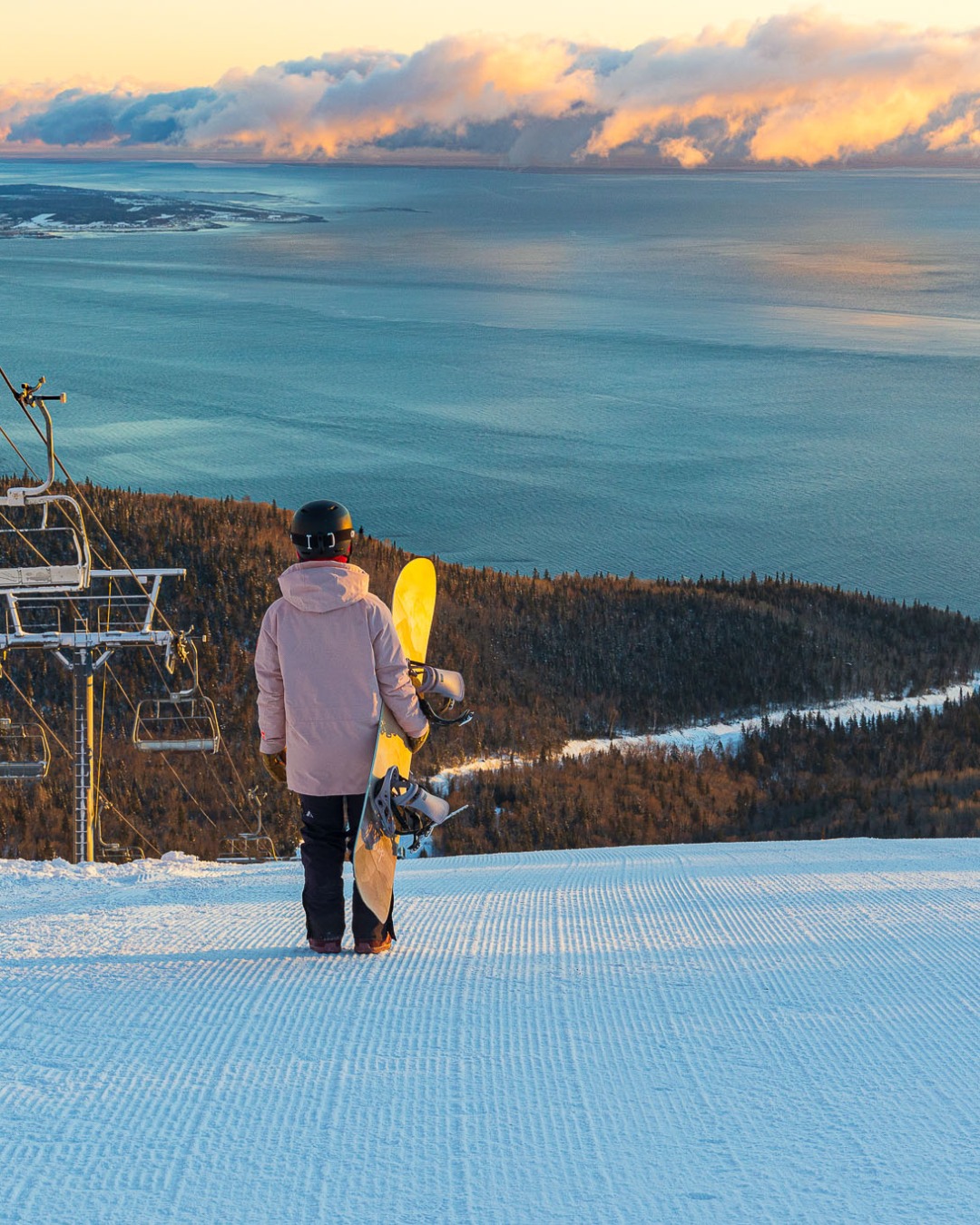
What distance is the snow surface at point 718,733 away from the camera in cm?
2430

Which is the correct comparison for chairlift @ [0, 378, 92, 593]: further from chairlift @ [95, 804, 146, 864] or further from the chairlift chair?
chairlift @ [95, 804, 146, 864]

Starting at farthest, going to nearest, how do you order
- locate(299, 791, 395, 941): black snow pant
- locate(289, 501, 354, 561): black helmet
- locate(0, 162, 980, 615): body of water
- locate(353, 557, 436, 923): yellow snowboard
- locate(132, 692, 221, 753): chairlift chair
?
locate(0, 162, 980, 615): body of water < locate(132, 692, 221, 753): chairlift chair < locate(299, 791, 395, 941): black snow pant < locate(353, 557, 436, 923): yellow snowboard < locate(289, 501, 354, 561): black helmet

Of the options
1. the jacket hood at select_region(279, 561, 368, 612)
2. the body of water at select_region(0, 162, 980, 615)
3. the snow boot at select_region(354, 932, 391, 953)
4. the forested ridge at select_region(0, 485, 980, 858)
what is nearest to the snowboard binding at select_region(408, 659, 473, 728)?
the jacket hood at select_region(279, 561, 368, 612)

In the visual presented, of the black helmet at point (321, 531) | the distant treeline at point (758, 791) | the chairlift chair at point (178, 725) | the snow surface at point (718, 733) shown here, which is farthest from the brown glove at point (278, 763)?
the snow surface at point (718, 733)

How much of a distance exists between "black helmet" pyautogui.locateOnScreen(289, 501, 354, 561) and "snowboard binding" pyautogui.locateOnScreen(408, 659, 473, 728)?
1.95 feet

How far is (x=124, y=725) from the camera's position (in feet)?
85.1

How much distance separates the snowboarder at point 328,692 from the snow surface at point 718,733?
17242mm

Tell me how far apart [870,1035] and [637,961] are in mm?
979

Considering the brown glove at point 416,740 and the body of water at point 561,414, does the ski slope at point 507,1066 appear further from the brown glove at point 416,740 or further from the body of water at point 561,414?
the body of water at point 561,414

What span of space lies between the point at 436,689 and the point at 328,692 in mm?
473

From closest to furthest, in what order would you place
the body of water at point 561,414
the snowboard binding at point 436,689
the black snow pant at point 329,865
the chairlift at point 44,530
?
the black snow pant at point 329,865
the snowboard binding at point 436,689
the chairlift at point 44,530
the body of water at point 561,414

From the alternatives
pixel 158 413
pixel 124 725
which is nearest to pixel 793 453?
pixel 158 413

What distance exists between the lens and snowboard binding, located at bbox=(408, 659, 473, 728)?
4648 mm

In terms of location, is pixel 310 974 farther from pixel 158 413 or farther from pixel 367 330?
pixel 367 330
